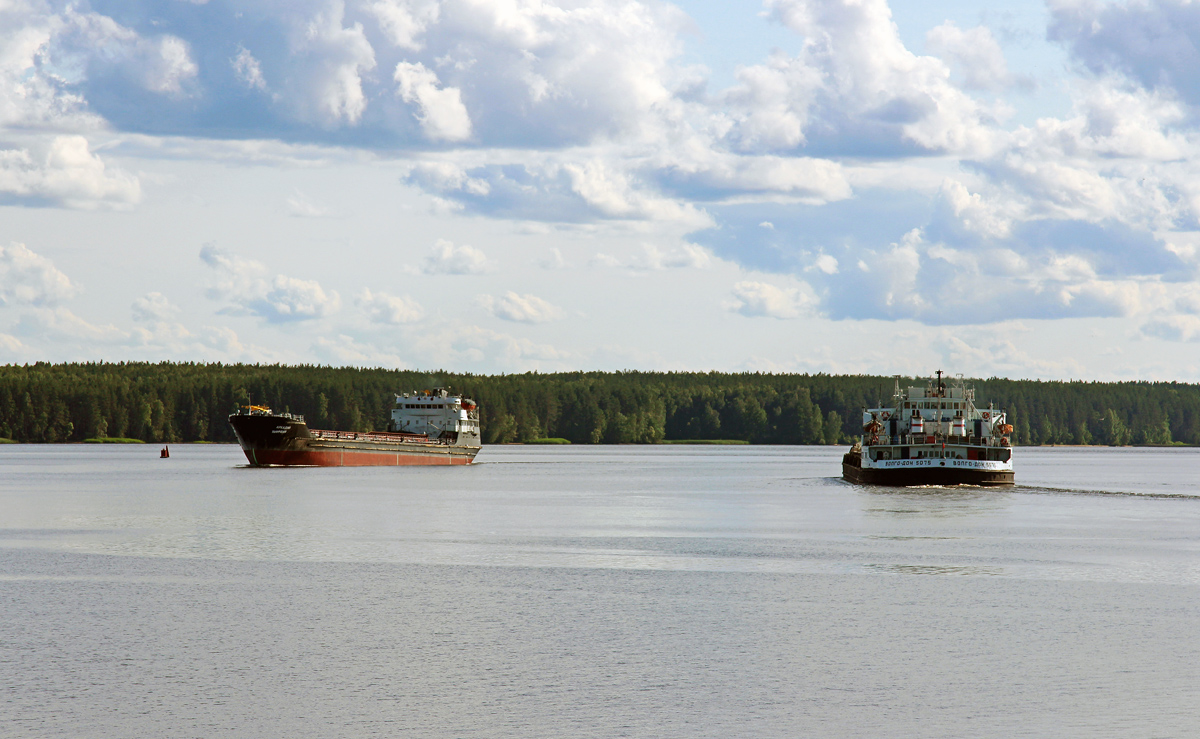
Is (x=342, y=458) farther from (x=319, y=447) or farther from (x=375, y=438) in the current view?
(x=375, y=438)

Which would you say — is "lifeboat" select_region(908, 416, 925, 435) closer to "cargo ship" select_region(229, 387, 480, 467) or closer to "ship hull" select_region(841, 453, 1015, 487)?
"ship hull" select_region(841, 453, 1015, 487)

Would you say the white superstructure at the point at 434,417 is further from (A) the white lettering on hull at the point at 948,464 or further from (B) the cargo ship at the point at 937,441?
(A) the white lettering on hull at the point at 948,464

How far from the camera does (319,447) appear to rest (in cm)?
13075

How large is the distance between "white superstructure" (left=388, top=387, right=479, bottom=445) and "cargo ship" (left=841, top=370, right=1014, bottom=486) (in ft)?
182

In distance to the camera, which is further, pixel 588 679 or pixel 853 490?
pixel 853 490

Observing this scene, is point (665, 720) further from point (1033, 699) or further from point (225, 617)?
point (225, 617)

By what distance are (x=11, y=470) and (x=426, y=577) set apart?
362 ft

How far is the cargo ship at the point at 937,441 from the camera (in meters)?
93.4

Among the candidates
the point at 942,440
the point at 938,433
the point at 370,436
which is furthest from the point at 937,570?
the point at 370,436

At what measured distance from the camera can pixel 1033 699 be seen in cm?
2188

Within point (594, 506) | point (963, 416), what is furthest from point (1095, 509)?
point (594, 506)

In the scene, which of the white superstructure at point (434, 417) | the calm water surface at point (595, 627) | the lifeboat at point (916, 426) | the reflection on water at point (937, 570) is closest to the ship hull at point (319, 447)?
the white superstructure at point (434, 417)

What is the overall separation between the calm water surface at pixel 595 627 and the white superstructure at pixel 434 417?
80.0m

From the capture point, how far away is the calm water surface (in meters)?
20.7
